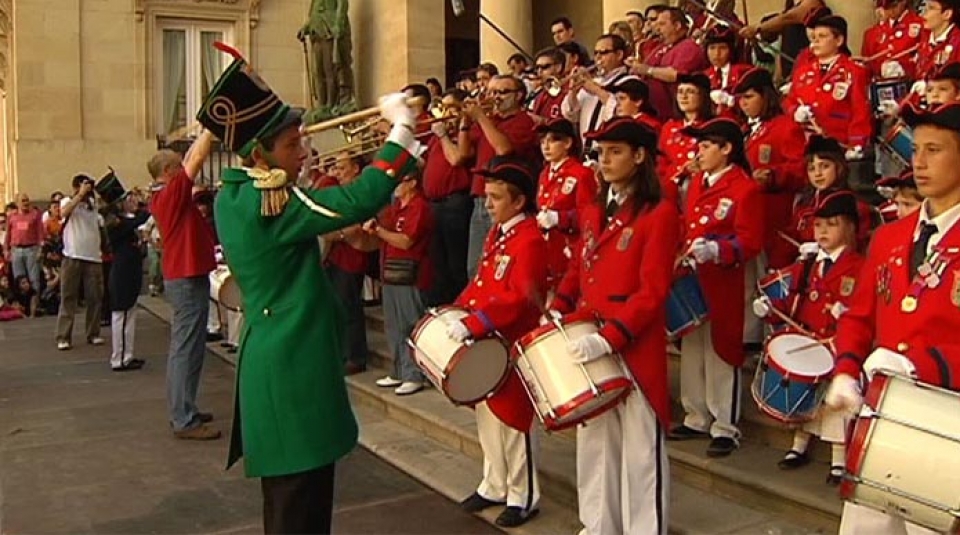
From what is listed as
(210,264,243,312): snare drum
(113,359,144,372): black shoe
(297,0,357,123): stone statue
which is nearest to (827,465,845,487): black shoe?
(210,264,243,312): snare drum

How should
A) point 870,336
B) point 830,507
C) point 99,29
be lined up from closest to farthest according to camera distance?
1. point 870,336
2. point 830,507
3. point 99,29

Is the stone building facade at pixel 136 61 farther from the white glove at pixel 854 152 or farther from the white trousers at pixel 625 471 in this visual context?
the white trousers at pixel 625 471

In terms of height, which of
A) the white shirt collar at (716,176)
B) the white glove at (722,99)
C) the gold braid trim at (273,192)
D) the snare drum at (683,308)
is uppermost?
the white glove at (722,99)

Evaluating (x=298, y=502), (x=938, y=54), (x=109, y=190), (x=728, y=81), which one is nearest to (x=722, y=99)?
(x=728, y=81)

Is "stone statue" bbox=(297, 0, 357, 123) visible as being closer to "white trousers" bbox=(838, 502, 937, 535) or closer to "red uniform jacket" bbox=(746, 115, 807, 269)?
"red uniform jacket" bbox=(746, 115, 807, 269)

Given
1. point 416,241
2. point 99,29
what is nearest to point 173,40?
point 99,29

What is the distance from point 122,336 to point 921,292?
344 inches

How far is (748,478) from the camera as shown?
480 centimetres

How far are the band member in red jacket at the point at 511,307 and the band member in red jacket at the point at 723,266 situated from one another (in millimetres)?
880

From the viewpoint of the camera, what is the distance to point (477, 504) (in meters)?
5.30

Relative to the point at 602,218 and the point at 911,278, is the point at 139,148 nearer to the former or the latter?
the point at 602,218

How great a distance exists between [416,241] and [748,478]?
3517mm

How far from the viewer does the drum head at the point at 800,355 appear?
14.2 ft

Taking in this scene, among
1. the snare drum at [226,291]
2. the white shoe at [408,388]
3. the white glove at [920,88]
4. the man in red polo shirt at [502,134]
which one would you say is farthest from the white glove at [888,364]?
the snare drum at [226,291]
